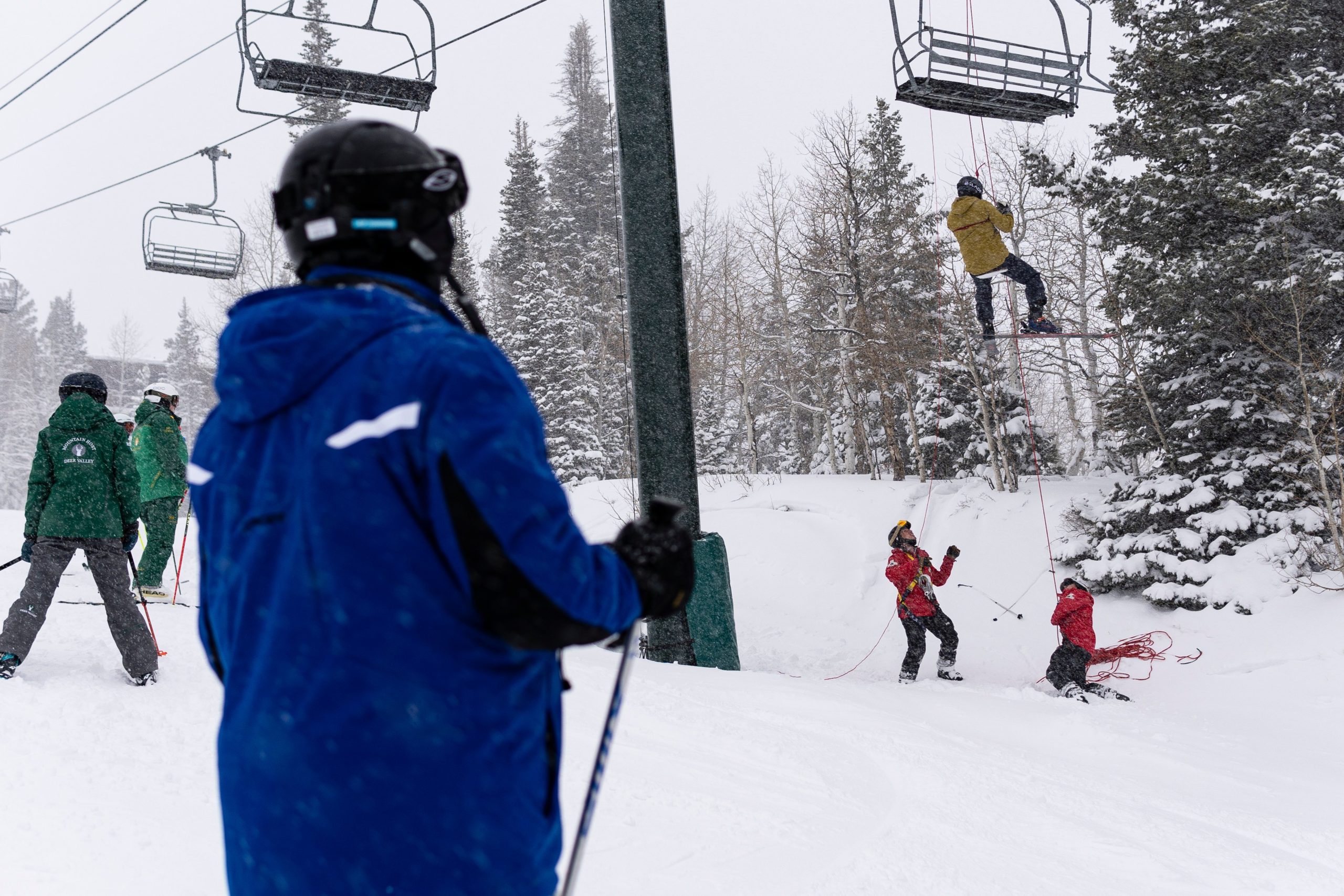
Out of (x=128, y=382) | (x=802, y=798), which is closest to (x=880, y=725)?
(x=802, y=798)

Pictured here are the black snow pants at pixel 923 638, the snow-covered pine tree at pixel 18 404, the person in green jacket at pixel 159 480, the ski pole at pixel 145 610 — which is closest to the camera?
the ski pole at pixel 145 610

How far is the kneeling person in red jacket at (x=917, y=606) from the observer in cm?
958

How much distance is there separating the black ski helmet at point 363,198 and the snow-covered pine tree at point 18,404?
179ft

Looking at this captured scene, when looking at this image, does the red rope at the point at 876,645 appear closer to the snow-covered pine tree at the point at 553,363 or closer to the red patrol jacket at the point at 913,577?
the red patrol jacket at the point at 913,577

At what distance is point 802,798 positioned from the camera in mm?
4328

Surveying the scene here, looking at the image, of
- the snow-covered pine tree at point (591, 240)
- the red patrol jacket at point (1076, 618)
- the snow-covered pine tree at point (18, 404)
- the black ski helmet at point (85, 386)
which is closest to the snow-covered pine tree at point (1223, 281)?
the red patrol jacket at point (1076, 618)

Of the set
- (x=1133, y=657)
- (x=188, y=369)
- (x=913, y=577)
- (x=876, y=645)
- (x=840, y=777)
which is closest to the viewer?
(x=840, y=777)

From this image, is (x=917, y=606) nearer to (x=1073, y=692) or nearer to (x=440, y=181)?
(x=1073, y=692)

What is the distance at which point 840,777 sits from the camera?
4.73 metres

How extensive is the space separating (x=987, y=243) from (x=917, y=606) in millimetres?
3773

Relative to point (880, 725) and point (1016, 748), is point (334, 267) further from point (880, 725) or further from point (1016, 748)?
point (1016, 748)

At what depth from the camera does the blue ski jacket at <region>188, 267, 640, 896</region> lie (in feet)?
4.07

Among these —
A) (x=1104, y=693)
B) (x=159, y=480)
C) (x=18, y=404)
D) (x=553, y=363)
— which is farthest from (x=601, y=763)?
(x=18, y=404)

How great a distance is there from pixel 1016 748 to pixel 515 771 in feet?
18.3
